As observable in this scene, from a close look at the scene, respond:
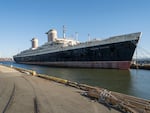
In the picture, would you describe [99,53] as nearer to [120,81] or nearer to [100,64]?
[100,64]

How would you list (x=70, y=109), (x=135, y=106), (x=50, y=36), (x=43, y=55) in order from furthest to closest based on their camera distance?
(x=50, y=36) < (x=43, y=55) < (x=70, y=109) < (x=135, y=106)

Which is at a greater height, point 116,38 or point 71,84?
point 116,38

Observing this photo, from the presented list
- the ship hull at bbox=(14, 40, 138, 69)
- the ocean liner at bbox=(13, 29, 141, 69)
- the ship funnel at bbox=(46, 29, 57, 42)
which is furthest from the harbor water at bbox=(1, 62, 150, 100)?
the ship funnel at bbox=(46, 29, 57, 42)

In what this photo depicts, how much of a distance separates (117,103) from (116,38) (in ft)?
105

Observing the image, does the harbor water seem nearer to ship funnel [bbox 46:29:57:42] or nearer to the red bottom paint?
the red bottom paint

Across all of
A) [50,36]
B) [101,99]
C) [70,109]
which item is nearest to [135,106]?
[101,99]

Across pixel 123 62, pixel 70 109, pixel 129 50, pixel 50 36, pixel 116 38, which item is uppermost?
pixel 50 36

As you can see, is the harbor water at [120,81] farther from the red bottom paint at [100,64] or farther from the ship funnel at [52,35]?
the ship funnel at [52,35]

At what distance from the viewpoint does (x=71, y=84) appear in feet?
50.0

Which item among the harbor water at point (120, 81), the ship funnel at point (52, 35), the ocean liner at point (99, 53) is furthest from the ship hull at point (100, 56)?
the ship funnel at point (52, 35)

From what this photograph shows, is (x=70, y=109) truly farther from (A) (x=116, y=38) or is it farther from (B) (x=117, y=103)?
(A) (x=116, y=38)

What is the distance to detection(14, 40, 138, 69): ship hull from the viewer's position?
37.2 meters

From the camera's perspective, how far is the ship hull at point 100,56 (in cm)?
3722

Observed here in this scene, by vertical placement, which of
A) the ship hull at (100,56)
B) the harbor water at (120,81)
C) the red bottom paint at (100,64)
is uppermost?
the ship hull at (100,56)
